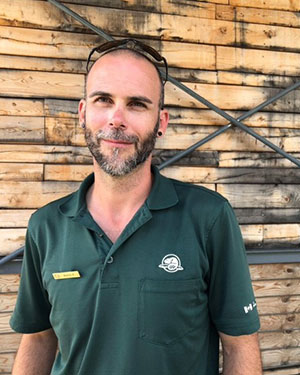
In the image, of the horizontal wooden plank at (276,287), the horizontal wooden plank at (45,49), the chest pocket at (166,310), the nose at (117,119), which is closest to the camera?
the chest pocket at (166,310)

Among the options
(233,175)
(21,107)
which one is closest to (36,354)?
(21,107)

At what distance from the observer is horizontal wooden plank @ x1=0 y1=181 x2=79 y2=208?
323 cm

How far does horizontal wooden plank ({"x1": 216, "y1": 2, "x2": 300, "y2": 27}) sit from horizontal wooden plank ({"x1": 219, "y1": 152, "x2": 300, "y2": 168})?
1.23 m

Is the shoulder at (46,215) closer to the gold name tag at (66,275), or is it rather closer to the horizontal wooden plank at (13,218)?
the gold name tag at (66,275)

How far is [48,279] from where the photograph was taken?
5.16ft

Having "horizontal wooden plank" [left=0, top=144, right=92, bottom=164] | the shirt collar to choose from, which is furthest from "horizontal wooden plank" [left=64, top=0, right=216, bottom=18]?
the shirt collar

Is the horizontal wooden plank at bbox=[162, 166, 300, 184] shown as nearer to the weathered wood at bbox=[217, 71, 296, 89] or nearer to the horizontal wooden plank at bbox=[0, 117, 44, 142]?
the weathered wood at bbox=[217, 71, 296, 89]

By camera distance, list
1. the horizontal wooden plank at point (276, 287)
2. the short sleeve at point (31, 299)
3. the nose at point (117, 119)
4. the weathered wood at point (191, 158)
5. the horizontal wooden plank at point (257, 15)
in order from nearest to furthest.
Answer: the nose at point (117, 119) → the short sleeve at point (31, 299) → the weathered wood at point (191, 158) → the horizontal wooden plank at point (257, 15) → the horizontal wooden plank at point (276, 287)

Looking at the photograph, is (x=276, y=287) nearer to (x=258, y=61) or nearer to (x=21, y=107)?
(x=258, y=61)

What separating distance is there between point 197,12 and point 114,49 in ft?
7.09

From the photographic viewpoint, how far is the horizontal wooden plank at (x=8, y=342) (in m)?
3.26

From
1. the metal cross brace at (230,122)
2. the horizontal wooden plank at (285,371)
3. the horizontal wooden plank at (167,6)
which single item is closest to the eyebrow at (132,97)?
the metal cross brace at (230,122)

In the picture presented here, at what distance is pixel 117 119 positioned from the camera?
1.55 meters

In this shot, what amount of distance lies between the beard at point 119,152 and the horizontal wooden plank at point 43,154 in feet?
5.82
